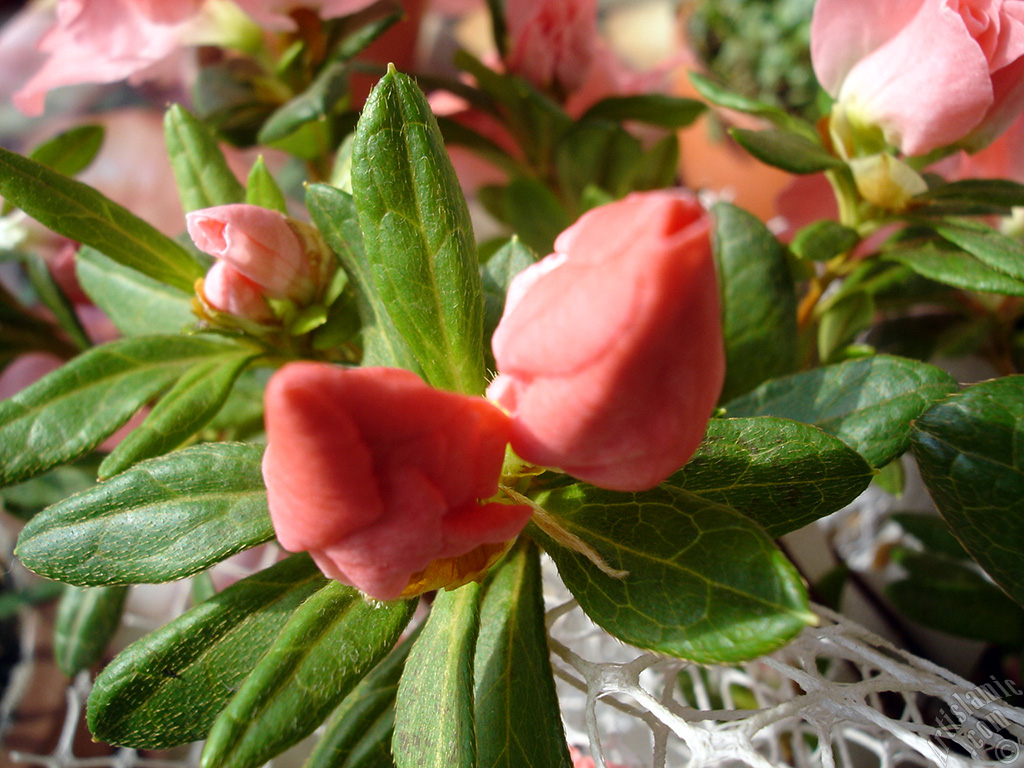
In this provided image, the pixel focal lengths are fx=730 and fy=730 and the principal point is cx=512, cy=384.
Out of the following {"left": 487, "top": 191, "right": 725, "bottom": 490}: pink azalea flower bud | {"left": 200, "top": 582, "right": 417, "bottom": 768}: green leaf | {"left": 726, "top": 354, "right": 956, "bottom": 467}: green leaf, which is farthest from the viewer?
{"left": 726, "top": 354, "right": 956, "bottom": 467}: green leaf

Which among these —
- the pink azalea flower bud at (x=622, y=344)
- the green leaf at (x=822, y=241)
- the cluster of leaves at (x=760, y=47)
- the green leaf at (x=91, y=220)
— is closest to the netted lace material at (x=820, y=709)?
the pink azalea flower bud at (x=622, y=344)

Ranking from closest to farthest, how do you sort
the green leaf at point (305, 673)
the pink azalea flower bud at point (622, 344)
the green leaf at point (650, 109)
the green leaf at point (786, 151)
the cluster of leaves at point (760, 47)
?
the pink azalea flower bud at point (622, 344)
the green leaf at point (305, 673)
the green leaf at point (786, 151)
the green leaf at point (650, 109)
the cluster of leaves at point (760, 47)

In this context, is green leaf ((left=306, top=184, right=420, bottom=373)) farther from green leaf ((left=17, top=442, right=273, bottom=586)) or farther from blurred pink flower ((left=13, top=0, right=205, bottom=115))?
blurred pink flower ((left=13, top=0, right=205, bottom=115))

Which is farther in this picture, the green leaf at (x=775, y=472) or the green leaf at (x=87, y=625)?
the green leaf at (x=87, y=625)

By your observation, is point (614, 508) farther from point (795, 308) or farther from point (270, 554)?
point (270, 554)

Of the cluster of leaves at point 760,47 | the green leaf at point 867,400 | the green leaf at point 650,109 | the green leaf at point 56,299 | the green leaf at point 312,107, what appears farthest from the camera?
the cluster of leaves at point 760,47

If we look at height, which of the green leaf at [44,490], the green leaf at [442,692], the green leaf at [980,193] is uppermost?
the green leaf at [980,193]

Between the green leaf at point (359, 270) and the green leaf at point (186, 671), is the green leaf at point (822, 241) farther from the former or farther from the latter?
the green leaf at point (186, 671)

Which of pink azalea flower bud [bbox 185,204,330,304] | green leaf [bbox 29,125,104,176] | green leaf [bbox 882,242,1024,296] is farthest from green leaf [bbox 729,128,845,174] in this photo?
green leaf [bbox 29,125,104,176]

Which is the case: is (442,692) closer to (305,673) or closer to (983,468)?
(305,673)
